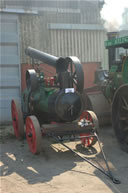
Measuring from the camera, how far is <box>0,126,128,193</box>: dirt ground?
3.41 meters

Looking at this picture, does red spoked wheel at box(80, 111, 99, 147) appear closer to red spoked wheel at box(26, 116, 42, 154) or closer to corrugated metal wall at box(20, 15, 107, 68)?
red spoked wheel at box(26, 116, 42, 154)

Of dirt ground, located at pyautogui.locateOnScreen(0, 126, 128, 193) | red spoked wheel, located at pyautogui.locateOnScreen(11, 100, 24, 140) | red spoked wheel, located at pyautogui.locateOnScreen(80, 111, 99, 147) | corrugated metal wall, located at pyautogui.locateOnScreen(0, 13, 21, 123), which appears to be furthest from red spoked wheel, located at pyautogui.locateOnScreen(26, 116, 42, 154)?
corrugated metal wall, located at pyautogui.locateOnScreen(0, 13, 21, 123)

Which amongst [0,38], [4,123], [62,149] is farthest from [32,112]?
[0,38]

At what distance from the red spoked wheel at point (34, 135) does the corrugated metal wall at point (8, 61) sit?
288cm

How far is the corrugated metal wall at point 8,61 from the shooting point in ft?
24.6

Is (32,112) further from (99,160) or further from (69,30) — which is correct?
(69,30)

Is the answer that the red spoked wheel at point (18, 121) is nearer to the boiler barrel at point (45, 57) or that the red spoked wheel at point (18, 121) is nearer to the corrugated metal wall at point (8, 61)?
the boiler barrel at point (45, 57)

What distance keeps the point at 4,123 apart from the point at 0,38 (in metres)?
2.34

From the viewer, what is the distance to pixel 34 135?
14.9 ft

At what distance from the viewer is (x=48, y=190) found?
3.36 meters

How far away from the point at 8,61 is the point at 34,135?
353cm

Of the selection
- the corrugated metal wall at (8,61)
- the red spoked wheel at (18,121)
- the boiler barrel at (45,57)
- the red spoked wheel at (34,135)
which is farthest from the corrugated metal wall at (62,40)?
the red spoked wheel at (34,135)

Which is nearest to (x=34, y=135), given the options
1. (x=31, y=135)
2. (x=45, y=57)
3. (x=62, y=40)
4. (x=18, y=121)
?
(x=31, y=135)

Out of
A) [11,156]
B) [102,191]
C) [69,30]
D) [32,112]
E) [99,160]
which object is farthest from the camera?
[69,30]
